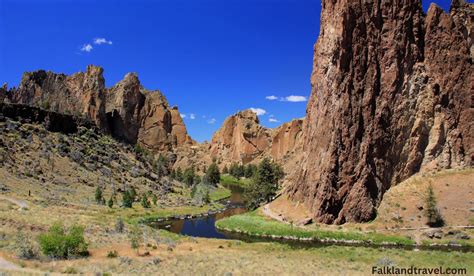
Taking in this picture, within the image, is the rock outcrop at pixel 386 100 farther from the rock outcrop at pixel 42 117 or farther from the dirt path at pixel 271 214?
the rock outcrop at pixel 42 117

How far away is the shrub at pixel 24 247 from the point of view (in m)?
31.8

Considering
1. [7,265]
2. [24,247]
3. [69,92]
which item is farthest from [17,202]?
[69,92]


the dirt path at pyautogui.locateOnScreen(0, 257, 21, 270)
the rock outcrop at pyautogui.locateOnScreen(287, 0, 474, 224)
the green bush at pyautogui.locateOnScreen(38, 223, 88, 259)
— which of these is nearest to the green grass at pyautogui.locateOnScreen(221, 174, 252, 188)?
the rock outcrop at pyautogui.locateOnScreen(287, 0, 474, 224)

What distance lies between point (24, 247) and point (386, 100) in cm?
5498

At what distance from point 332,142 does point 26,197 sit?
51.0 meters

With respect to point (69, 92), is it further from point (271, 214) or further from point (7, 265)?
point (7, 265)

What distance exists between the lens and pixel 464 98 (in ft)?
225

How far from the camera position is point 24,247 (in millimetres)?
33250

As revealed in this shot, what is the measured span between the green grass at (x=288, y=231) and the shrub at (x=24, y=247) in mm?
31080

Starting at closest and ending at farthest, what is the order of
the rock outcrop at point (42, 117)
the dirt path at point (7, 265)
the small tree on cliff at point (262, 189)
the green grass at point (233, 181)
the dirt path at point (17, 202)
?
1. the dirt path at point (7, 265)
2. the dirt path at point (17, 202)
3. the small tree on cliff at point (262, 189)
4. the rock outcrop at point (42, 117)
5. the green grass at point (233, 181)

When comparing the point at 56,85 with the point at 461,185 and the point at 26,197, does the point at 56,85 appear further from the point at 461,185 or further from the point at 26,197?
the point at 461,185

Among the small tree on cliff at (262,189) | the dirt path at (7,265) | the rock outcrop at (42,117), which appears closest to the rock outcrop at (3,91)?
the rock outcrop at (42,117)

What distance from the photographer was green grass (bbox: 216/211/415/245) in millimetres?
52219

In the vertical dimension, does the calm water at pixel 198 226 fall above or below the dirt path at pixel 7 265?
above
